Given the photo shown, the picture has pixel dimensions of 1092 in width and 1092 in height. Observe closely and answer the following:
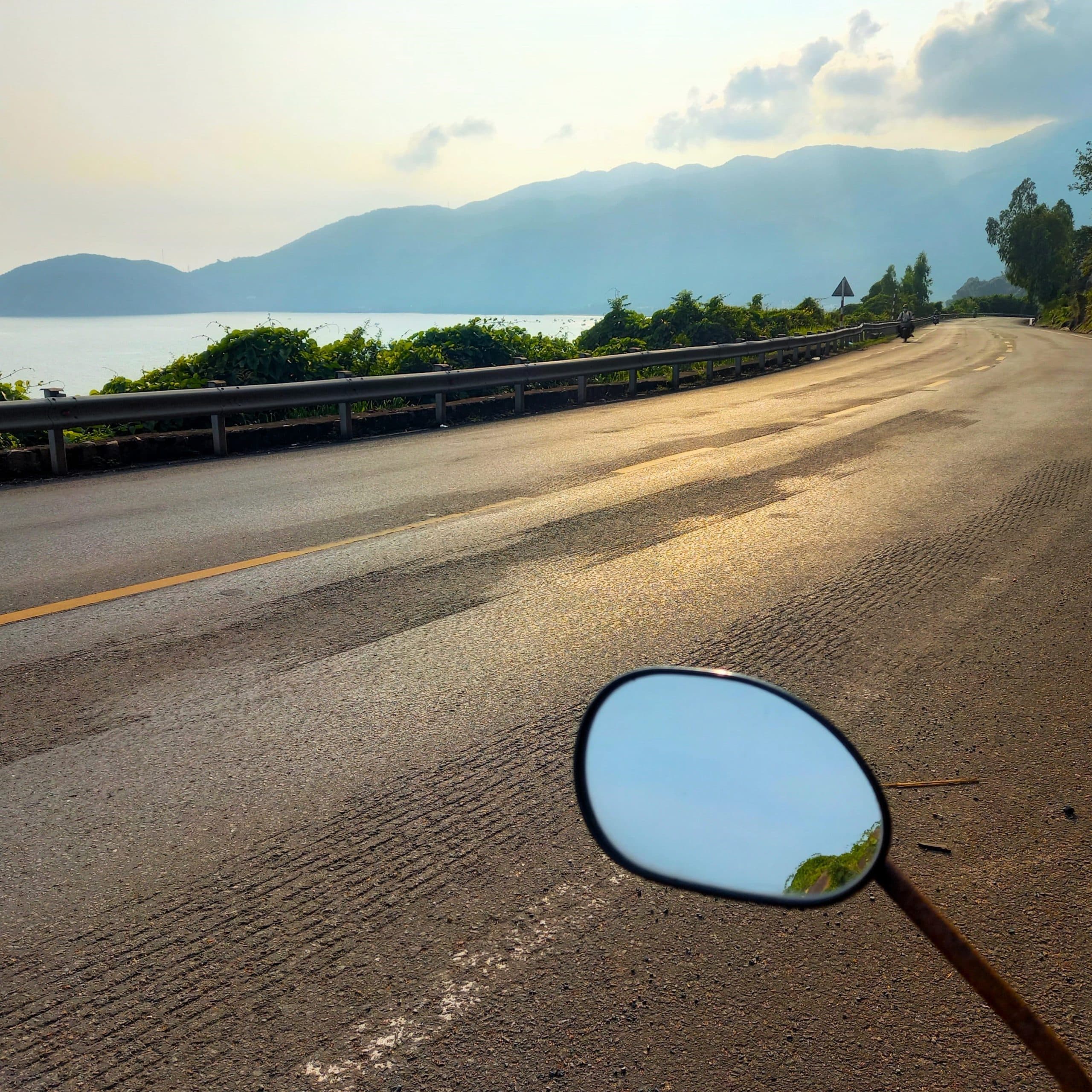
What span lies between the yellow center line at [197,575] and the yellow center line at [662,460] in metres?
2.46

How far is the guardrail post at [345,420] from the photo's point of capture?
12922 mm

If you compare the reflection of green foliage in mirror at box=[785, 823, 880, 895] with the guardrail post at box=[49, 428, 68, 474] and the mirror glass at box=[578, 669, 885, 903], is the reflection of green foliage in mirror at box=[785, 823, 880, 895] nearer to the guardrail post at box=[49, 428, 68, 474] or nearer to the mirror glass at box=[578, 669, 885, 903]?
the mirror glass at box=[578, 669, 885, 903]

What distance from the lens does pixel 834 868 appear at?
4.02 feet

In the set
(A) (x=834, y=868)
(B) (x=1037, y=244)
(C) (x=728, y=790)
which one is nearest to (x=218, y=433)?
(C) (x=728, y=790)

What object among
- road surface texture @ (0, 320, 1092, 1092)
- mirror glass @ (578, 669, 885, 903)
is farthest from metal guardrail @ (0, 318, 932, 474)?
mirror glass @ (578, 669, 885, 903)

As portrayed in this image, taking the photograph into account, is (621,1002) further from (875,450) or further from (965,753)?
(875,450)

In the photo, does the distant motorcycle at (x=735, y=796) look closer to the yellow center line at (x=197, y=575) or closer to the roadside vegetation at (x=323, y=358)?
the yellow center line at (x=197, y=575)

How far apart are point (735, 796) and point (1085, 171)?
8893 centimetres

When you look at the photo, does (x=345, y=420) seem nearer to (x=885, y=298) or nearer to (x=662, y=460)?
(x=662, y=460)

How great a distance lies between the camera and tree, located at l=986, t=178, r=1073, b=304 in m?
104

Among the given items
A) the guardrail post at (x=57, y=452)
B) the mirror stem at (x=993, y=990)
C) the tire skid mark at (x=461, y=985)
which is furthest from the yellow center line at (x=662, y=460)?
the mirror stem at (x=993, y=990)

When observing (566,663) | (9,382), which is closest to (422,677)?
(566,663)

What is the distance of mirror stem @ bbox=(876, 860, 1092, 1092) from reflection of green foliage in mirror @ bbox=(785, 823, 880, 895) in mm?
97

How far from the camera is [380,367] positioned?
15328mm
